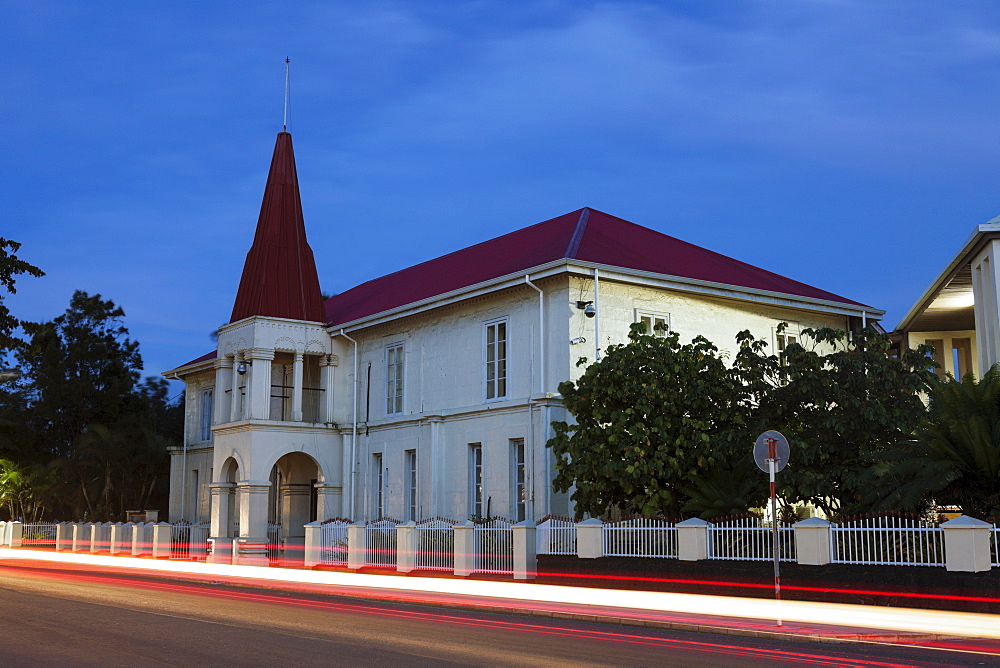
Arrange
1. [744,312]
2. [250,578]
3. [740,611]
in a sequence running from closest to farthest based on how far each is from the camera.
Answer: [740,611] → [250,578] → [744,312]

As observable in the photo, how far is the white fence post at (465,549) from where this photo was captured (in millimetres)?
23531

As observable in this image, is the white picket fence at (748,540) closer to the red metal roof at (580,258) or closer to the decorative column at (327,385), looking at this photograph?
the red metal roof at (580,258)

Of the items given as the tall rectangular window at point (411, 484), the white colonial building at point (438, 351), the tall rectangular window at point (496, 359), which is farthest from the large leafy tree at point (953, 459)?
the tall rectangular window at point (411, 484)

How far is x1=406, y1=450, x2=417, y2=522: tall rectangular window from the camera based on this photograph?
31000mm

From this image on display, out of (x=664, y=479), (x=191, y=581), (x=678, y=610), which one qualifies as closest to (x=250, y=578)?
(x=191, y=581)

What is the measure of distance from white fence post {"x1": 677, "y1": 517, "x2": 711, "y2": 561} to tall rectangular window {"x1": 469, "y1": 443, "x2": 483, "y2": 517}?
9.72 meters

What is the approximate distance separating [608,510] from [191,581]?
31.9ft

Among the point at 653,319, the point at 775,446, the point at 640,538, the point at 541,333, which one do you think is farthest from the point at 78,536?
the point at 775,446

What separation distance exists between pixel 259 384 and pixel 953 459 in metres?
21.3

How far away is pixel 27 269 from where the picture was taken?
3550 centimetres

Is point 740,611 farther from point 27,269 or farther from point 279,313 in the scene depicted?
point 27,269

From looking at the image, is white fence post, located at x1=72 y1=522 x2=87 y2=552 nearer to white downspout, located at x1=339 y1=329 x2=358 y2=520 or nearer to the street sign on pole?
white downspout, located at x1=339 y1=329 x2=358 y2=520

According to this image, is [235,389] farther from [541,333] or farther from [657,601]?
[657,601]

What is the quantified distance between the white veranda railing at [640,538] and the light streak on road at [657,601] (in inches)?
37.4
